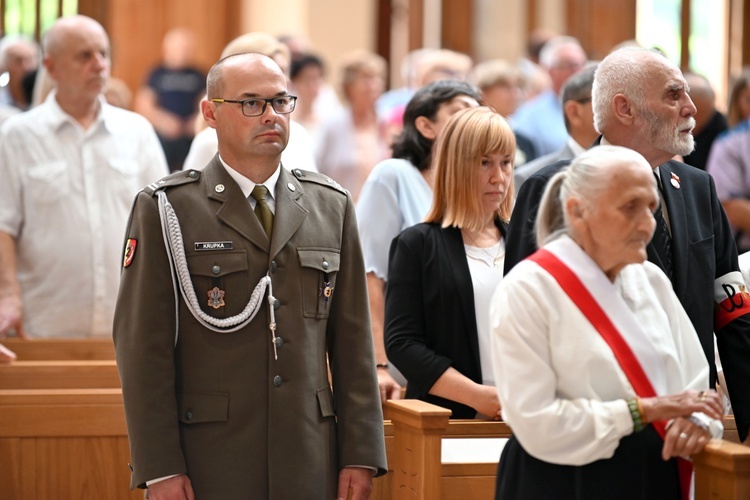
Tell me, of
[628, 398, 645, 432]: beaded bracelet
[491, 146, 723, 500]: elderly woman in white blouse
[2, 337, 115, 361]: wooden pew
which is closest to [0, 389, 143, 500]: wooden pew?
[2, 337, 115, 361]: wooden pew

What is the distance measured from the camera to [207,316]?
306 centimetres

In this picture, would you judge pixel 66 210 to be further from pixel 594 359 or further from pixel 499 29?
pixel 499 29

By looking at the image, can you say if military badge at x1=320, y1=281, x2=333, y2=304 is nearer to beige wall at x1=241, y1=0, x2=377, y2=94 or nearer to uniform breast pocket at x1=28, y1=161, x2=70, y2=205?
Answer: uniform breast pocket at x1=28, y1=161, x2=70, y2=205

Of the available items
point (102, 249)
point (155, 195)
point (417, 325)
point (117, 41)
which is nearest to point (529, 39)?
point (117, 41)

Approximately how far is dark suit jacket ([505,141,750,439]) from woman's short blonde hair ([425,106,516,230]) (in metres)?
0.54

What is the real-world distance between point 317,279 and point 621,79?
101 cm

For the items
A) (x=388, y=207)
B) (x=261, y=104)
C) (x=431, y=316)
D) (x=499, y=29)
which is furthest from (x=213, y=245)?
(x=499, y=29)

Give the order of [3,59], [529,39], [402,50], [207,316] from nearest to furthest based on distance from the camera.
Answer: [207,316] → [3,59] → [529,39] → [402,50]

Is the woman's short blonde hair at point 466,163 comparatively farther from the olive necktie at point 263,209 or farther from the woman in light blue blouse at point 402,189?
the olive necktie at point 263,209

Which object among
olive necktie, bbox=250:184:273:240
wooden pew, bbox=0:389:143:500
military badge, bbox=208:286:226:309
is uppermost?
olive necktie, bbox=250:184:273:240

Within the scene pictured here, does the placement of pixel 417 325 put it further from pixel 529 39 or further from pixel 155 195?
pixel 529 39

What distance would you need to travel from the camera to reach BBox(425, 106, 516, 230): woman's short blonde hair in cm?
391

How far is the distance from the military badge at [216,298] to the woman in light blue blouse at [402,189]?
4.74ft

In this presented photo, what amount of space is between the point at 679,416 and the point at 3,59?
6328 millimetres
